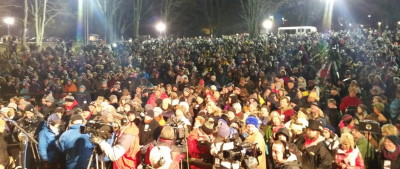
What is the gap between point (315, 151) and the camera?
601cm

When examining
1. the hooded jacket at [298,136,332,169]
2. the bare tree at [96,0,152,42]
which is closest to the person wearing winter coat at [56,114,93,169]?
the hooded jacket at [298,136,332,169]

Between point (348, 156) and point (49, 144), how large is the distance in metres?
4.54

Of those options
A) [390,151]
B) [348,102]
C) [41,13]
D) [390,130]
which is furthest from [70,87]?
[41,13]

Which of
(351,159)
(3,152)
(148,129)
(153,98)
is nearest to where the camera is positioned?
(351,159)

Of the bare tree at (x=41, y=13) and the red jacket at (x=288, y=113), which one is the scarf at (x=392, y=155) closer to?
the red jacket at (x=288, y=113)

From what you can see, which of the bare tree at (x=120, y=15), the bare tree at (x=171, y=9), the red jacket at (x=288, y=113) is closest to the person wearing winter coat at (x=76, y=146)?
the red jacket at (x=288, y=113)

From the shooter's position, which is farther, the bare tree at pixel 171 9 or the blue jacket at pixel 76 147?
the bare tree at pixel 171 9

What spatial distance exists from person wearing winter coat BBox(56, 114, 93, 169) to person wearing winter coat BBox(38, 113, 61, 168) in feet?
2.46

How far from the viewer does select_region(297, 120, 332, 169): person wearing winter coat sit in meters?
5.89

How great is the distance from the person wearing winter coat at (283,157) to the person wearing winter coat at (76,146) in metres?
2.78

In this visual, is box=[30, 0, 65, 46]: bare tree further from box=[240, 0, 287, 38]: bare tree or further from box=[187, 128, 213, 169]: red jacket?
box=[187, 128, 213, 169]: red jacket

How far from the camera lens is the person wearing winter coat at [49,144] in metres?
6.94

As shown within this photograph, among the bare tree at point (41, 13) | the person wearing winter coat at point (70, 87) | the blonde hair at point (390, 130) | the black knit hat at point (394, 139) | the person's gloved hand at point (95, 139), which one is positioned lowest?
the black knit hat at point (394, 139)

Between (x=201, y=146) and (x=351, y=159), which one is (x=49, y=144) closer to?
(x=201, y=146)
